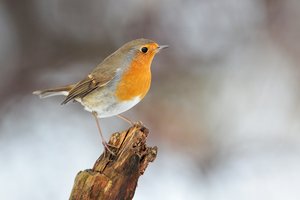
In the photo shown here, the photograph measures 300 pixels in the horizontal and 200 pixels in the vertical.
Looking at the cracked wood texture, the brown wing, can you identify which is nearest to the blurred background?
the brown wing

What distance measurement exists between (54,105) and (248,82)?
157 centimetres

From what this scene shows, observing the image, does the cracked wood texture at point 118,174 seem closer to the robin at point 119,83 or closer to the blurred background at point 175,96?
the robin at point 119,83

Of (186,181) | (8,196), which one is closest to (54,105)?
(8,196)

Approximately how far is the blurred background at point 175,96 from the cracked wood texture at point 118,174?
60.2 inches

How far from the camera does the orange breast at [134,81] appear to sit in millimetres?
2434

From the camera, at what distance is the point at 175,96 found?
14.5 feet

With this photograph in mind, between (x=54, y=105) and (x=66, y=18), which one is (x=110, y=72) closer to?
(x=54, y=105)

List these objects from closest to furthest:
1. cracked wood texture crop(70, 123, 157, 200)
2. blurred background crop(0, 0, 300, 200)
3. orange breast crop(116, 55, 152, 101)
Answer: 1. cracked wood texture crop(70, 123, 157, 200)
2. orange breast crop(116, 55, 152, 101)
3. blurred background crop(0, 0, 300, 200)

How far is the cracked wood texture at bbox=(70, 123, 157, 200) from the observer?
2045 millimetres

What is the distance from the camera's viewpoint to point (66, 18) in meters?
4.82

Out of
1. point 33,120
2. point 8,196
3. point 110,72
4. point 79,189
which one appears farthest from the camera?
point 33,120

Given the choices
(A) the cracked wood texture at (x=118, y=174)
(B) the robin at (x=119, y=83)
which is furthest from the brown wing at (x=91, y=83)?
(A) the cracked wood texture at (x=118, y=174)

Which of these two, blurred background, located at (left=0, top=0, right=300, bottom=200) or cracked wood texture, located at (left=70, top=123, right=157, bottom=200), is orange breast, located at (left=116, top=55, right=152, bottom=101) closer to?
cracked wood texture, located at (left=70, top=123, right=157, bottom=200)

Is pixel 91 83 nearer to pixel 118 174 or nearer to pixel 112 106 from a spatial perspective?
pixel 112 106
